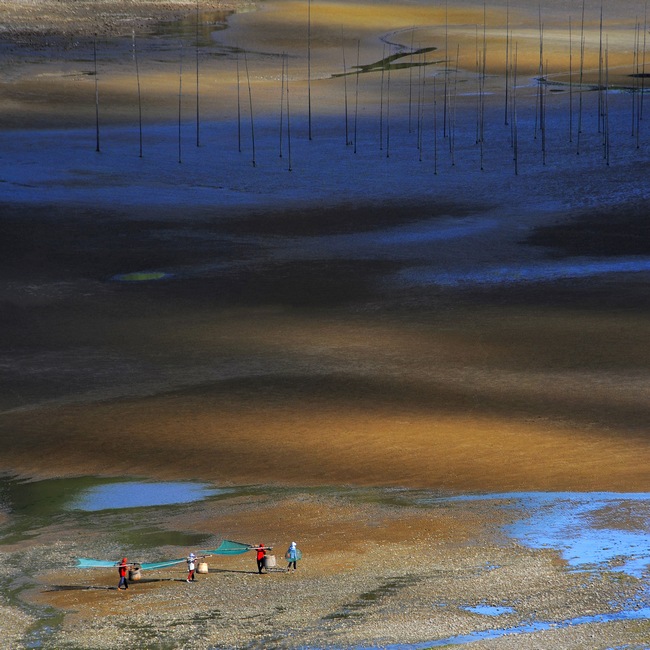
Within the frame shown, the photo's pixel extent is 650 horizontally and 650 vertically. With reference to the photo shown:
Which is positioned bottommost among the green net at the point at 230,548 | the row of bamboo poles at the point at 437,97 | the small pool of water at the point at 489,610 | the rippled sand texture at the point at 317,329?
the small pool of water at the point at 489,610

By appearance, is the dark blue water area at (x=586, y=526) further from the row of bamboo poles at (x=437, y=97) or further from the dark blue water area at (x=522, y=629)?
the row of bamboo poles at (x=437, y=97)

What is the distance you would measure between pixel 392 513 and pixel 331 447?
3275 mm

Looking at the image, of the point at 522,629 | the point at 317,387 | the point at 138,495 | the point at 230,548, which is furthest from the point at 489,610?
the point at 317,387

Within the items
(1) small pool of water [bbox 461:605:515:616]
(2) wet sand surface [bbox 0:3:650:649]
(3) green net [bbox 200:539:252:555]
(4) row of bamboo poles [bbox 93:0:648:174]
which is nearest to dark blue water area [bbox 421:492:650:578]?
(2) wet sand surface [bbox 0:3:650:649]

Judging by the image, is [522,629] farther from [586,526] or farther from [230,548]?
[230,548]

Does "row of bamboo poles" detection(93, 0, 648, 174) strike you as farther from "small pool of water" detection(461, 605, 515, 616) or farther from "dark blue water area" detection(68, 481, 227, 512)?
Result: "small pool of water" detection(461, 605, 515, 616)

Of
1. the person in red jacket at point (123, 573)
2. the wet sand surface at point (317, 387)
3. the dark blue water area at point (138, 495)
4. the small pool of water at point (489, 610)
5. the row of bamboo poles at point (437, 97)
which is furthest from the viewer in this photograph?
the row of bamboo poles at point (437, 97)

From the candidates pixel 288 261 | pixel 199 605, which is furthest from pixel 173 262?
pixel 199 605

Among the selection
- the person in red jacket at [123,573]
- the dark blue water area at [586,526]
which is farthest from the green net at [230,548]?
the dark blue water area at [586,526]

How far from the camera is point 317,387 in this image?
23.9 metres

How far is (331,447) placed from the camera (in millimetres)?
20500

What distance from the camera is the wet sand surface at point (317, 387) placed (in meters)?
14.5

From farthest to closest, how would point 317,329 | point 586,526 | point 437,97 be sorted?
point 437,97 → point 317,329 → point 586,526

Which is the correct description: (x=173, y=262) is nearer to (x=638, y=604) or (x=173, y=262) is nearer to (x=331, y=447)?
(x=331, y=447)
